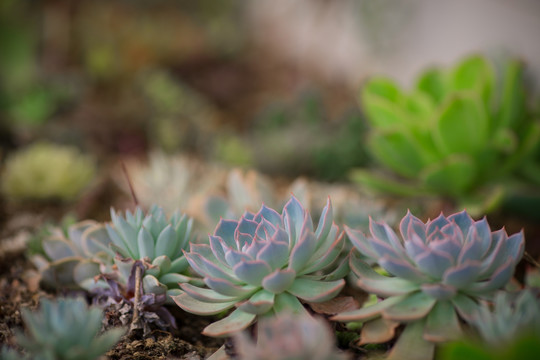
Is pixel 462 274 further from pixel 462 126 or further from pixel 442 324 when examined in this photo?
pixel 462 126

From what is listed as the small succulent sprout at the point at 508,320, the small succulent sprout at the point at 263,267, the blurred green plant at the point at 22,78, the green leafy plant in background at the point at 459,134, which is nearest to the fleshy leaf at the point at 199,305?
A: the small succulent sprout at the point at 263,267

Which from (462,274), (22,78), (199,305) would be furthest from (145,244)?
(22,78)

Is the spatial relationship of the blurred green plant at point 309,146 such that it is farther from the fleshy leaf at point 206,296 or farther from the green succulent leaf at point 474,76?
the fleshy leaf at point 206,296

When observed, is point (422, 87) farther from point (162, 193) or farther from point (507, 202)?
point (162, 193)

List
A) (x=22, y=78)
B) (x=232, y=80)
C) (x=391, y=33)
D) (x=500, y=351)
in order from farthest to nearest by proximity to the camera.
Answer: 1. (x=232, y=80)
2. (x=391, y=33)
3. (x=22, y=78)
4. (x=500, y=351)

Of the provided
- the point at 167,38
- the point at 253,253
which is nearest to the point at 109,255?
the point at 253,253

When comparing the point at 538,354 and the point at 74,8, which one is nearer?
the point at 538,354

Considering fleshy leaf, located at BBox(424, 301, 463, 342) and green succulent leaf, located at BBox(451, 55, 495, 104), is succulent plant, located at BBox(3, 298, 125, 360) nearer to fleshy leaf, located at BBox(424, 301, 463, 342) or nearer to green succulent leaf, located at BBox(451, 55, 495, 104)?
fleshy leaf, located at BBox(424, 301, 463, 342)
